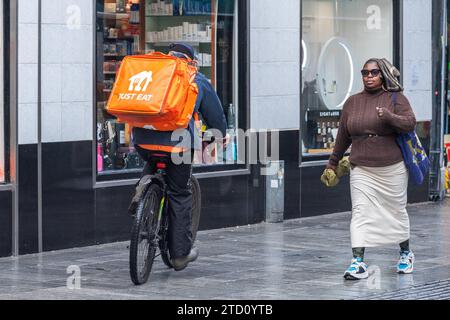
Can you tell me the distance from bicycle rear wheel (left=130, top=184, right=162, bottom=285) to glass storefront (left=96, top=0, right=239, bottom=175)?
1.96m

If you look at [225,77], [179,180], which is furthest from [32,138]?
[225,77]

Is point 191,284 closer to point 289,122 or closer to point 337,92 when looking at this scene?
point 289,122

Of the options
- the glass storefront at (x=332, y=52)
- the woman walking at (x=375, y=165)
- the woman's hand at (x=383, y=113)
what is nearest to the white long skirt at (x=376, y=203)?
the woman walking at (x=375, y=165)

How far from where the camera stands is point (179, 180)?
9.12 m

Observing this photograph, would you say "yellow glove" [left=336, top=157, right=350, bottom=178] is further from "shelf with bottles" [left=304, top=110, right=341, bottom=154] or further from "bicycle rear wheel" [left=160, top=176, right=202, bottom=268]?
"shelf with bottles" [left=304, top=110, right=341, bottom=154]

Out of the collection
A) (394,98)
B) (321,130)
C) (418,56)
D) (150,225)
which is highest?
(418,56)

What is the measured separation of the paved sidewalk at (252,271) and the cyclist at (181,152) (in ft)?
0.97

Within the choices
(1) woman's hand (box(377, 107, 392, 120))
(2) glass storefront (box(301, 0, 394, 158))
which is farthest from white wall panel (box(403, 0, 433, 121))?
(1) woman's hand (box(377, 107, 392, 120))

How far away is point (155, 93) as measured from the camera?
8703 millimetres

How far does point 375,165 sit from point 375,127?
11.7 inches

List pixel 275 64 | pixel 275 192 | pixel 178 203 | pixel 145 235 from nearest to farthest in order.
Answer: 1. pixel 145 235
2. pixel 178 203
3. pixel 275 192
4. pixel 275 64

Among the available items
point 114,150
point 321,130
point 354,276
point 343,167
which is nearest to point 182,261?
point 354,276

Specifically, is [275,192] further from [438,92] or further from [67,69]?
[438,92]

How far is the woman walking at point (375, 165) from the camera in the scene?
920 cm
